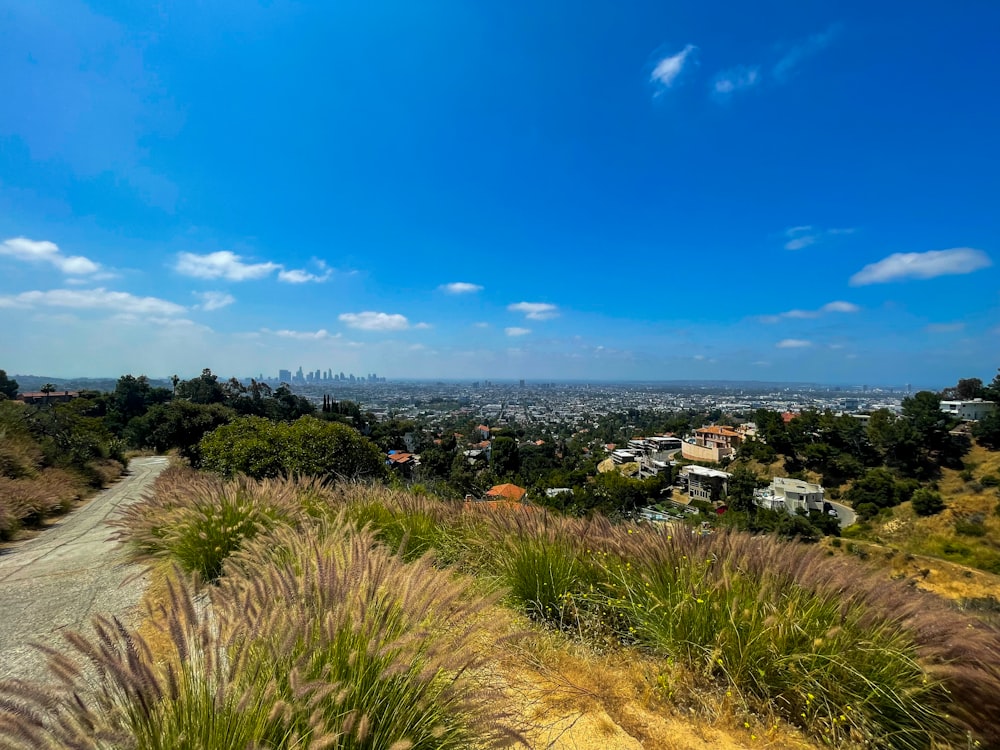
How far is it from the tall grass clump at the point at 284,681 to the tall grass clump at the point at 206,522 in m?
2.13

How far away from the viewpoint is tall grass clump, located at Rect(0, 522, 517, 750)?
121cm

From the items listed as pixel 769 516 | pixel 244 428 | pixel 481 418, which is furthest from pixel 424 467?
pixel 481 418

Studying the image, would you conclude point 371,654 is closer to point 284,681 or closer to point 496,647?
point 284,681

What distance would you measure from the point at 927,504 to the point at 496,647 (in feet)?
155

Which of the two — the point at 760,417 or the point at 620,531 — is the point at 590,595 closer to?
the point at 620,531

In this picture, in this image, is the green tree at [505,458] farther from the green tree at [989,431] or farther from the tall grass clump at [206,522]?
the green tree at [989,431]

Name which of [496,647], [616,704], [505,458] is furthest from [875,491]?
[496,647]

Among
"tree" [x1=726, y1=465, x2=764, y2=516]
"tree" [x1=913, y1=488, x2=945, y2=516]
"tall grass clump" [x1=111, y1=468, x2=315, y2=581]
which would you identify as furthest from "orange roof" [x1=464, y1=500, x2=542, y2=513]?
"tree" [x1=913, y1=488, x2=945, y2=516]

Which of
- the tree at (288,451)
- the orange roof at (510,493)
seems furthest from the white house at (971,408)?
the tree at (288,451)

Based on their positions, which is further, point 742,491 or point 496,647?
point 742,491

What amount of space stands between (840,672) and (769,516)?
37.2 metres

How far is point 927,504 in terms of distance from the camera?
1321 inches

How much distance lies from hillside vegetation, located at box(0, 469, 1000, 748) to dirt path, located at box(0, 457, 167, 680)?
1.30ft

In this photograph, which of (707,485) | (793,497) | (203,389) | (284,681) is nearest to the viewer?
(284,681)
